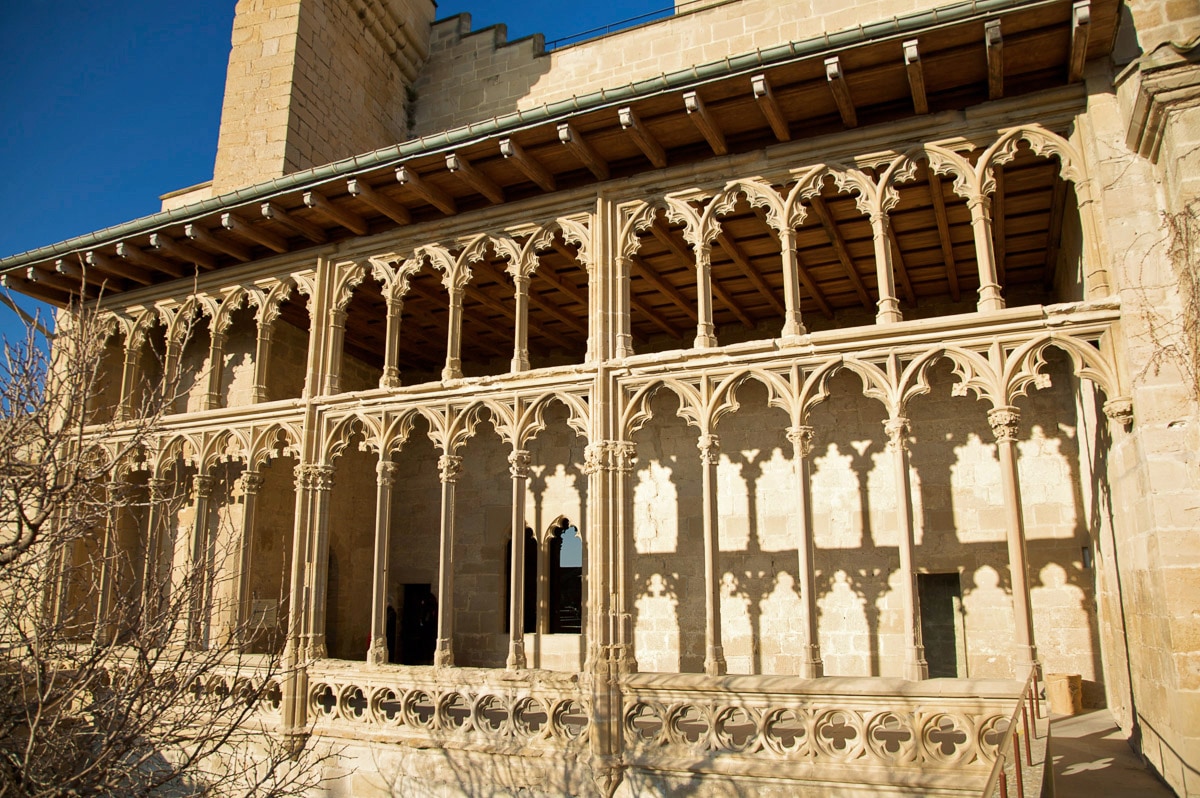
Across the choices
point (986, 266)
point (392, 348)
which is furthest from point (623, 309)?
point (986, 266)

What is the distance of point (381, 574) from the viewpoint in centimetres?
1027

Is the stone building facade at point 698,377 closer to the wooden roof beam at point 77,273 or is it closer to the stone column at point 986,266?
the stone column at point 986,266

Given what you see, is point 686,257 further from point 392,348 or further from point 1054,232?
point 1054,232

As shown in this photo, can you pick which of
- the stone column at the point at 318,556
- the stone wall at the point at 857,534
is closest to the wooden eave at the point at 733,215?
the stone wall at the point at 857,534

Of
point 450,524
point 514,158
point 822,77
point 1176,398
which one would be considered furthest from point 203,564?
point 1176,398

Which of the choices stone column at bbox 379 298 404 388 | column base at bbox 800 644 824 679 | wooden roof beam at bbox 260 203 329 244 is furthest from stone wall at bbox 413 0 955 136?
column base at bbox 800 644 824 679

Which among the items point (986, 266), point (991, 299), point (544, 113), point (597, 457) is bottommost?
point (597, 457)

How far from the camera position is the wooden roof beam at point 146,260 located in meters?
11.9

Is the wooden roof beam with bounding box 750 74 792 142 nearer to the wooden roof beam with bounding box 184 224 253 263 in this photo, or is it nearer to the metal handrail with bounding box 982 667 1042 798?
the metal handrail with bounding box 982 667 1042 798

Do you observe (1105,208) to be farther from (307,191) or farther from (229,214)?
(229,214)

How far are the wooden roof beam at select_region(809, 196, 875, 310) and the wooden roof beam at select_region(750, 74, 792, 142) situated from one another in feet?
2.49

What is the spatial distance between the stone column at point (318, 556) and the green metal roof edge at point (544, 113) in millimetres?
3476

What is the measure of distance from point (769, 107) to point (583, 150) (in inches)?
78.2

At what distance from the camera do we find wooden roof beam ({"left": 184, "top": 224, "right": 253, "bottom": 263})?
1140 centimetres
